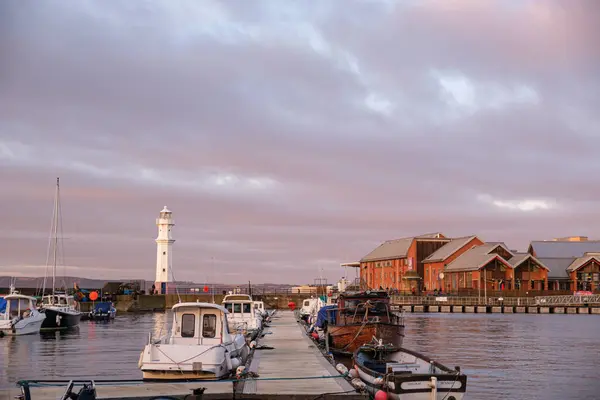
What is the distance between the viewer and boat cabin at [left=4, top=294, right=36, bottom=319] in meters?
66.4

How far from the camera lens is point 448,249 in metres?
134

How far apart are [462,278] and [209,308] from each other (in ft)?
328

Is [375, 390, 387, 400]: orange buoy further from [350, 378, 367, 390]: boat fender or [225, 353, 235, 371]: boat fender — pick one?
[225, 353, 235, 371]: boat fender

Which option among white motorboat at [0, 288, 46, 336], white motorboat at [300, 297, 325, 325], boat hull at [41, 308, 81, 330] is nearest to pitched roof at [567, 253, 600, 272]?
white motorboat at [300, 297, 325, 325]

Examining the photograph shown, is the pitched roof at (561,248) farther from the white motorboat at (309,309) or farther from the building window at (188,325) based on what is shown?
the building window at (188,325)

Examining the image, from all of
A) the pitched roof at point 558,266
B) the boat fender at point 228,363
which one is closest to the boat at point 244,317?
the boat fender at point 228,363

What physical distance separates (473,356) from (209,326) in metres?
21.2

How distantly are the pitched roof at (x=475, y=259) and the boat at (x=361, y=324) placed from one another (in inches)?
3012

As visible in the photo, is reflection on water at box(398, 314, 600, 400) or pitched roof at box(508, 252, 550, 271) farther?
pitched roof at box(508, 252, 550, 271)

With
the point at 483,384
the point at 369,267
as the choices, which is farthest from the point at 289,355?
the point at 369,267

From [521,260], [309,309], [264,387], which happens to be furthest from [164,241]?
[264,387]

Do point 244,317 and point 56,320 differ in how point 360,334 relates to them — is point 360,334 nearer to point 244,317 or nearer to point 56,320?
point 244,317

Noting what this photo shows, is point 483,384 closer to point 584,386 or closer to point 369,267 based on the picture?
point 584,386

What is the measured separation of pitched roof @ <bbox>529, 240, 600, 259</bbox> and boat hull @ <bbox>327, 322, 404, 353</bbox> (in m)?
98.1
